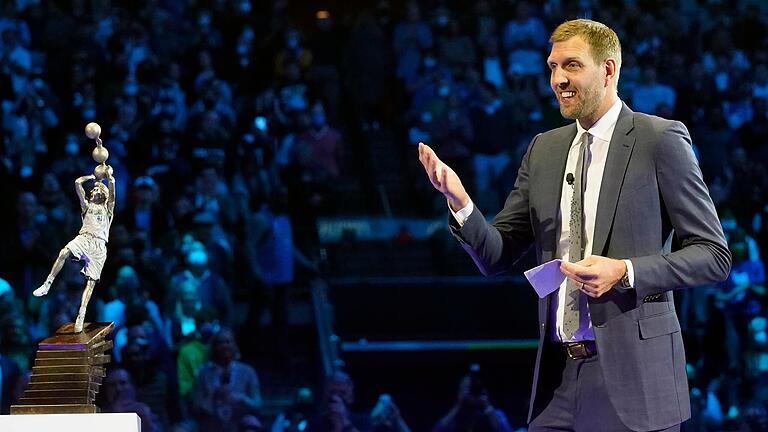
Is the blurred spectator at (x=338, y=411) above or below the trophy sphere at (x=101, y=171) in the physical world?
below

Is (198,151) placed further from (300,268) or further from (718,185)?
(718,185)

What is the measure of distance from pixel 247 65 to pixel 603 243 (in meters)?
6.57

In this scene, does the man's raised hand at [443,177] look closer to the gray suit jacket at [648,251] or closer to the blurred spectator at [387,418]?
the gray suit jacket at [648,251]

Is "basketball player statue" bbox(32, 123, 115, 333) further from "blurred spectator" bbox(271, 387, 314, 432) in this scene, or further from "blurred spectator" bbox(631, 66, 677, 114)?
"blurred spectator" bbox(631, 66, 677, 114)

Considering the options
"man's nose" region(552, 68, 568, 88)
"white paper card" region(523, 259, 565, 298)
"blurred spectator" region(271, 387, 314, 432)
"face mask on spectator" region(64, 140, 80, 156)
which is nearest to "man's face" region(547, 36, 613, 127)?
"man's nose" region(552, 68, 568, 88)

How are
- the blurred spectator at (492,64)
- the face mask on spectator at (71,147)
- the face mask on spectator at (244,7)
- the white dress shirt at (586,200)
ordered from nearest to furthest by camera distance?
the white dress shirt at (586,200)
the face mask on spectator at (71,147)
the blurred spectator at (492,64)
the face mask on spectator at (244,7)

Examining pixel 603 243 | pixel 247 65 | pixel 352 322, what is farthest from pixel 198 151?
pixel 603 243

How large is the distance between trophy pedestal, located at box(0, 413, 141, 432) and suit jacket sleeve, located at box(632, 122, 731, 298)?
125 centimetres

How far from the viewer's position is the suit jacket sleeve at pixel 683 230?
222 centimetres

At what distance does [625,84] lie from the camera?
8.53 meters

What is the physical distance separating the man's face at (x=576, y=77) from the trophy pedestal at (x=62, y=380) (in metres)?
1.35

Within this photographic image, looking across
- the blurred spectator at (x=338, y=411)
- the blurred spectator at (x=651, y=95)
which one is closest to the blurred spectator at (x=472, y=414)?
the blurred spectator at (x=338, y=411)

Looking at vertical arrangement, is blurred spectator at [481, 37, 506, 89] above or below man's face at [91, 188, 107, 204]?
above

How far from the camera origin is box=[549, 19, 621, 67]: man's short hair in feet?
7.84
